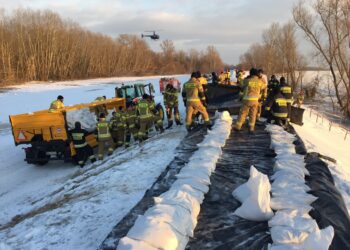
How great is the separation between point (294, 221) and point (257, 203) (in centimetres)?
58

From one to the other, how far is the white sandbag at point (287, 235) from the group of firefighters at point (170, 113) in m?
6.26

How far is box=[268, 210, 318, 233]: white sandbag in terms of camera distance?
445cm

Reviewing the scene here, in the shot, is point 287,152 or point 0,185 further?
point 0,185

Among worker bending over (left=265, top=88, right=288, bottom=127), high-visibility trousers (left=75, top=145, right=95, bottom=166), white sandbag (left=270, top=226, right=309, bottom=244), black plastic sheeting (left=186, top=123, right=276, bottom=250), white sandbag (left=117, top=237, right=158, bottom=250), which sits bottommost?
high-visibility trousers (left=75, top=145, right=95, bottom=166)

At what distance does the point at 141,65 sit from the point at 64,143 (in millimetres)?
91805

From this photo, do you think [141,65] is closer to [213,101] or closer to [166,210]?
[213,101]

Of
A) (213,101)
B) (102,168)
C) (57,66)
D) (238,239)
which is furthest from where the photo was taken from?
(57,66)

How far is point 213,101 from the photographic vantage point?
16.4 meters

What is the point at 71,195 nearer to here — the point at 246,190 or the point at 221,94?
the point at 246,190

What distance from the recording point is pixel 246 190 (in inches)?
221

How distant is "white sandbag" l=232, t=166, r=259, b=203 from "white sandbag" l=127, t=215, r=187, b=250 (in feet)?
4.33

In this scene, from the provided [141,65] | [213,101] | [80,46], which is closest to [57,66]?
[80,46]

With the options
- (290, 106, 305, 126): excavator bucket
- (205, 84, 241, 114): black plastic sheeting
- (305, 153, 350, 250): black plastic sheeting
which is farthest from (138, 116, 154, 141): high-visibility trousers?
(305, 153, 350, 250): black plastic sheeting

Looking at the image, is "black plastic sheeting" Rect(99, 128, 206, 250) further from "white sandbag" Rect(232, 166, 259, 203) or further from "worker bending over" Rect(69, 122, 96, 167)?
"worker bending over" Rect(69, 122, 96, 167)
